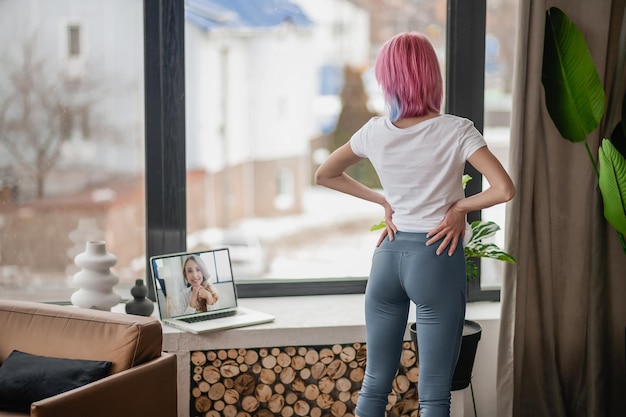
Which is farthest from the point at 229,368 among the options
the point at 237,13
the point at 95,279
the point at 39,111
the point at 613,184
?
the point at 613,184

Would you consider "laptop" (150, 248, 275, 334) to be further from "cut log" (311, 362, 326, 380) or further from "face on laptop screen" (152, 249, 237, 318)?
"cut log" (311, 362, 326, 380)

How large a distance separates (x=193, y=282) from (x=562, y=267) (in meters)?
1.42

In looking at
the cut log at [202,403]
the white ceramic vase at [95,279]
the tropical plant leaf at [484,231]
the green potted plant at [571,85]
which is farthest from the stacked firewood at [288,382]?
the green potted plant at [571,85]

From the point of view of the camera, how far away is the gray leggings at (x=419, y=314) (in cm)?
230

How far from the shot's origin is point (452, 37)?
3320mm

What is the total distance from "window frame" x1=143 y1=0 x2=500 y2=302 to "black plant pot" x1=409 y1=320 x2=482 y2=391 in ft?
2.21

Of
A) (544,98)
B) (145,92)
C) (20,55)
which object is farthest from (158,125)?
(544,98)

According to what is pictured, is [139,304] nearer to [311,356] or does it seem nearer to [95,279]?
[95,279]

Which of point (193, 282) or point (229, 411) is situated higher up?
point (193, 282)

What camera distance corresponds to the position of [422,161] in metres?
2.28

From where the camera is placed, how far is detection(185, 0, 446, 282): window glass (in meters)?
3.29

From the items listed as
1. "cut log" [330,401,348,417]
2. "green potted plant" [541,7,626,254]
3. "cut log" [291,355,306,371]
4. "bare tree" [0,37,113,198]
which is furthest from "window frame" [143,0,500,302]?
"cut log" [330,401,348,417]

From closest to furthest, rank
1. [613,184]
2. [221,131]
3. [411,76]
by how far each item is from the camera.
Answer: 1. [411,76]
2. [613,184]
3. [221,131]

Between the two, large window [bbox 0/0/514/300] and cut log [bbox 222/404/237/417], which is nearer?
cut log [bbox 222/404/237/417]
